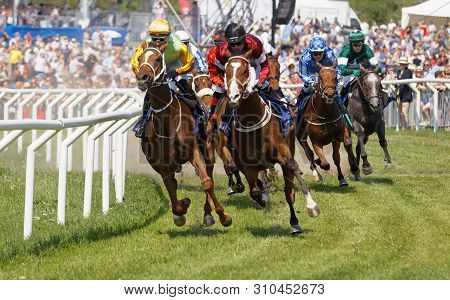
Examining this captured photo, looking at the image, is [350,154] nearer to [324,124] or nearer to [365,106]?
[324,124]

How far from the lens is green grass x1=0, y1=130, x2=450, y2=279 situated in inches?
307

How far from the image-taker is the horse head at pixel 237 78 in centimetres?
906

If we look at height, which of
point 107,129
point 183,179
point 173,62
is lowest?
point 183,179

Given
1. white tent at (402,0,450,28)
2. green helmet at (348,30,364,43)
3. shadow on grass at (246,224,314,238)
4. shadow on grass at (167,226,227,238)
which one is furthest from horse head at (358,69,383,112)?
white tent at (402,0,450,28)

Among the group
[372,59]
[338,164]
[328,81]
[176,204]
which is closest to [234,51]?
[176,204]

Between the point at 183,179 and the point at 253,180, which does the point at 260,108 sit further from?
the point at 183,179

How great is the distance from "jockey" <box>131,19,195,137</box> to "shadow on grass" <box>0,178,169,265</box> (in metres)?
0.90

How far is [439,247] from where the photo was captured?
8.70 m

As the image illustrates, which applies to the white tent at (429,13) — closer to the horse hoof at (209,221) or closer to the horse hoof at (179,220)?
the horse hoof at (209,221)

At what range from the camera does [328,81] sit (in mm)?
13000

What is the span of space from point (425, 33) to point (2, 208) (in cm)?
1895

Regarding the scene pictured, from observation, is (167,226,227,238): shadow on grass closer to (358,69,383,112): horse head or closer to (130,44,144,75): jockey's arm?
(130,44,144,75): jockey's arm

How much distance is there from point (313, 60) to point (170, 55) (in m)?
3.92
